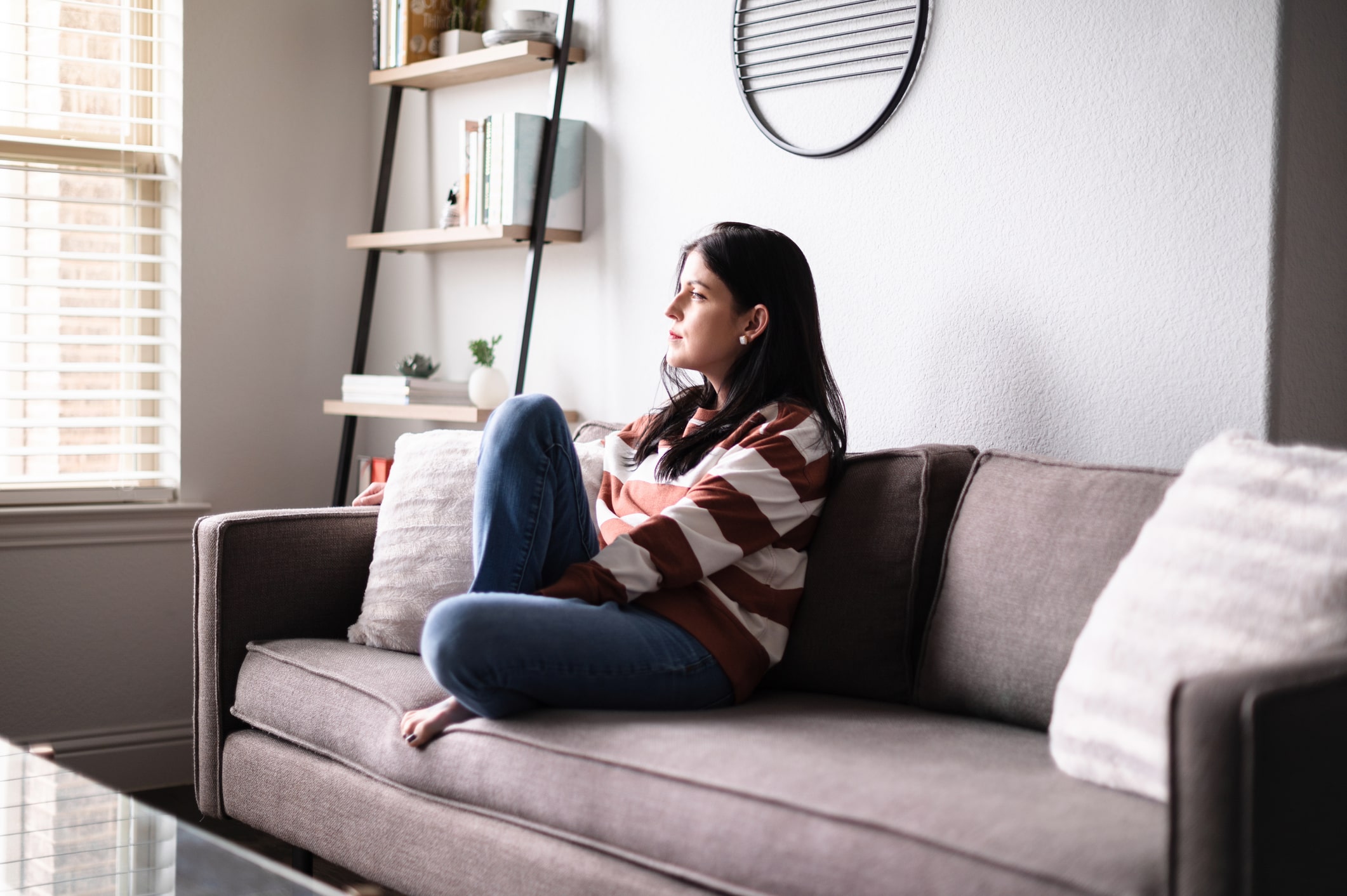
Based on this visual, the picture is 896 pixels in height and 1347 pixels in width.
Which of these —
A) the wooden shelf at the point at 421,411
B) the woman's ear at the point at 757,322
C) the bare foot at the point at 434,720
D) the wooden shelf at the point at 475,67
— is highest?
the wooden shelf at the point at 475,67

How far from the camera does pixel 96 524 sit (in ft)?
9.91

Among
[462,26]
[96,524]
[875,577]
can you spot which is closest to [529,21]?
[462,26]

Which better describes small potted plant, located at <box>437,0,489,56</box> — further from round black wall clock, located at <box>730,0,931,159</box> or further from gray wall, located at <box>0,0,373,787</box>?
round black wall clock, located at <box>730,0,931,159</box>

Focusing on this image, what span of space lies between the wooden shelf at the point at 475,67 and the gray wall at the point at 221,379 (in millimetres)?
258

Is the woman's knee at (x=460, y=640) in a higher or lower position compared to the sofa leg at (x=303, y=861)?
higher

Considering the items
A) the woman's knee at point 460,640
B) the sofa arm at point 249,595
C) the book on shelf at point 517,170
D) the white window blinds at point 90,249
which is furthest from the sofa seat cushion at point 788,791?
the white window blinds at point 90,249

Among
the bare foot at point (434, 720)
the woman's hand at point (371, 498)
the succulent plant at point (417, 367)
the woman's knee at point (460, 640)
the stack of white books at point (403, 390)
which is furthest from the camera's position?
the succulent plant at point (417, 367)

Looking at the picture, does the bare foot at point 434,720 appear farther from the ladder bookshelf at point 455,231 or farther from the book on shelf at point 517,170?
the book on shelf at point 517,170

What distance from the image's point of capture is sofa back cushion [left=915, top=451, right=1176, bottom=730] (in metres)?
1.63

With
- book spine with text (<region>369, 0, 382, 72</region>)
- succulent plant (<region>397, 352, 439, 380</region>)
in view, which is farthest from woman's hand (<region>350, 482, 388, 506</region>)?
book spine with text (<region>369, 0, 382, 72</region>)

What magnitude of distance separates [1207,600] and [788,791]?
485 mm

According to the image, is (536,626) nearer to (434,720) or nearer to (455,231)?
(434,720)

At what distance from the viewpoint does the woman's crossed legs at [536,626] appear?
163cm

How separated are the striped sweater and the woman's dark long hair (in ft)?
0.17
